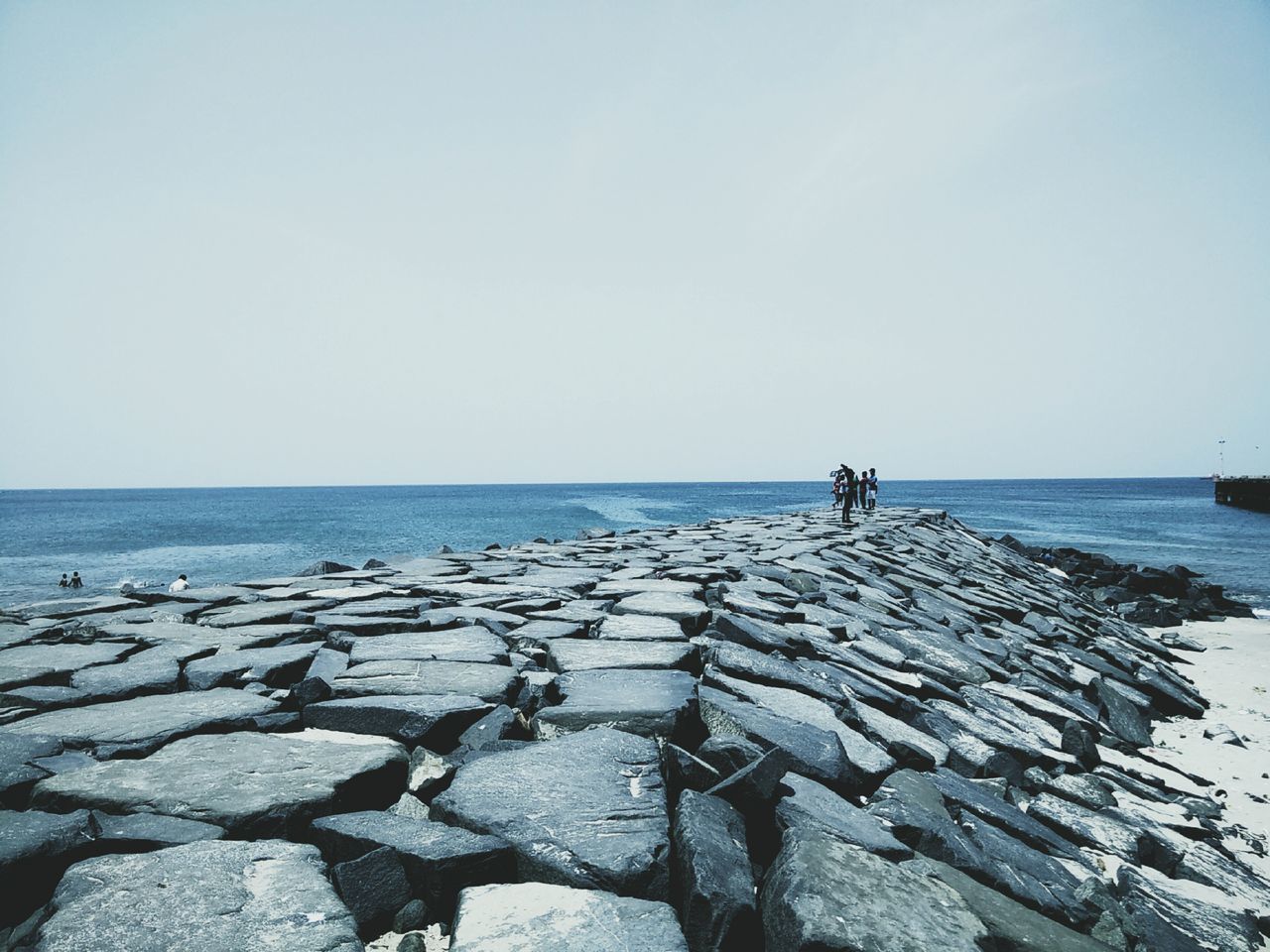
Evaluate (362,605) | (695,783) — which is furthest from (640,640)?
(362,605)

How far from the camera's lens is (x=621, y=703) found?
209 centimetres

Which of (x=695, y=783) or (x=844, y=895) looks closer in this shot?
(x=844, y=895)

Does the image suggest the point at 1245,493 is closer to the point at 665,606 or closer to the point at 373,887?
the point at 665,606

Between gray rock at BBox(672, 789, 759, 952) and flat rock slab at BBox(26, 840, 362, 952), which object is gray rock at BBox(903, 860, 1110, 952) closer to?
gray rock at BBox(672, 789, 759, 952)

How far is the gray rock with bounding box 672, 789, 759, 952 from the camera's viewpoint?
46.6 inches

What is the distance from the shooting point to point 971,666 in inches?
146

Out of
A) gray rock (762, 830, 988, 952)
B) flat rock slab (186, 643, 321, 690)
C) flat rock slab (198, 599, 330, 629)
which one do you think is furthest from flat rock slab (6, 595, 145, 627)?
gray rock (762, 830, 988, 952)

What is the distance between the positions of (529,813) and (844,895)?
67 cm

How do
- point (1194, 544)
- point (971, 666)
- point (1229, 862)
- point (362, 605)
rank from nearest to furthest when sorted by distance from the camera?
1. point (1229, 862)
2. point (362, 605)
3. point (971, 666)
4. point (1194, 544)

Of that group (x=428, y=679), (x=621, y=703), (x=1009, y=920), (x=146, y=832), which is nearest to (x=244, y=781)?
(x=146, y=832)

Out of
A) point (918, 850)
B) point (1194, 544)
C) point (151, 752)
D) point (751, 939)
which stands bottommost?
point (1194, 544)

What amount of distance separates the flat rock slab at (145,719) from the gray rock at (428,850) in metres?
0.72

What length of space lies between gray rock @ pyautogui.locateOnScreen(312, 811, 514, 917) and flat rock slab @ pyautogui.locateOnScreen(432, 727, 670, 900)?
0.05 meters

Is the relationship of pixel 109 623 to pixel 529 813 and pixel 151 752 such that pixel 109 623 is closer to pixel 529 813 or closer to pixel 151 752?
pixel 151 752
